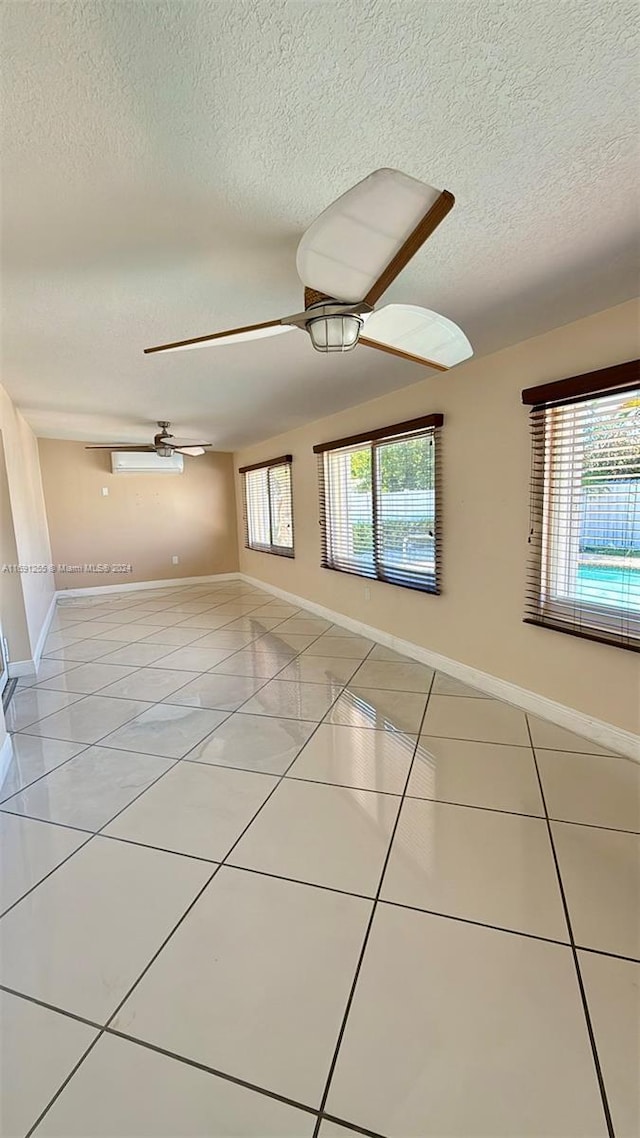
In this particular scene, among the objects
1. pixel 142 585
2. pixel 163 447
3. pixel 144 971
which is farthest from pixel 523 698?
pixel 142 585

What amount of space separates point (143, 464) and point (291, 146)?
588cm

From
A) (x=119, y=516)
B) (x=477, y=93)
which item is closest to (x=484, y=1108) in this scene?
(x=477, y=93)

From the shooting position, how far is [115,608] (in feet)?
18.9

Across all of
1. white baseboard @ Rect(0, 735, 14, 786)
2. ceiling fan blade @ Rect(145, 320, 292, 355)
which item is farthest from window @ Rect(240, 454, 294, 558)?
white baseboard @ Rect(0, 735, 14, 786)

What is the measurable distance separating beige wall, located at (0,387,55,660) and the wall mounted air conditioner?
1.01 metres

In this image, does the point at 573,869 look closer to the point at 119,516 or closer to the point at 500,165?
the point at 500,165

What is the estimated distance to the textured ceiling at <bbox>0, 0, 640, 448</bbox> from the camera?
88cm

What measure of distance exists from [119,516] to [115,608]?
5.20 ft

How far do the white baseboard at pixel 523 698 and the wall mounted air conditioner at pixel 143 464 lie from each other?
394 centimetres

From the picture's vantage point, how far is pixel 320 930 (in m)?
1.33

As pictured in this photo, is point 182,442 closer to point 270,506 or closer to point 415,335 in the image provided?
point 270,506

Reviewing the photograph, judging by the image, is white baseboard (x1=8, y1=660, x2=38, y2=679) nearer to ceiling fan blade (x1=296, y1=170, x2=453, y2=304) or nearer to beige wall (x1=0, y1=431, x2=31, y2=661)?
beige wall (x1=0, y1=431, x2=31, y2=661)

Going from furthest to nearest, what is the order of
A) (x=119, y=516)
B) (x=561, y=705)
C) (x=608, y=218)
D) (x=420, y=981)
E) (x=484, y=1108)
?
(x=119, y=516) < (x=561, y=705) < (x=608, y=218) < (x=420, y=981) < (x=484, y=1108)

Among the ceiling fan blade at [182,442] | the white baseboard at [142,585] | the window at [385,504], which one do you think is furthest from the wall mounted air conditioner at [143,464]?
the window at [385,504]
